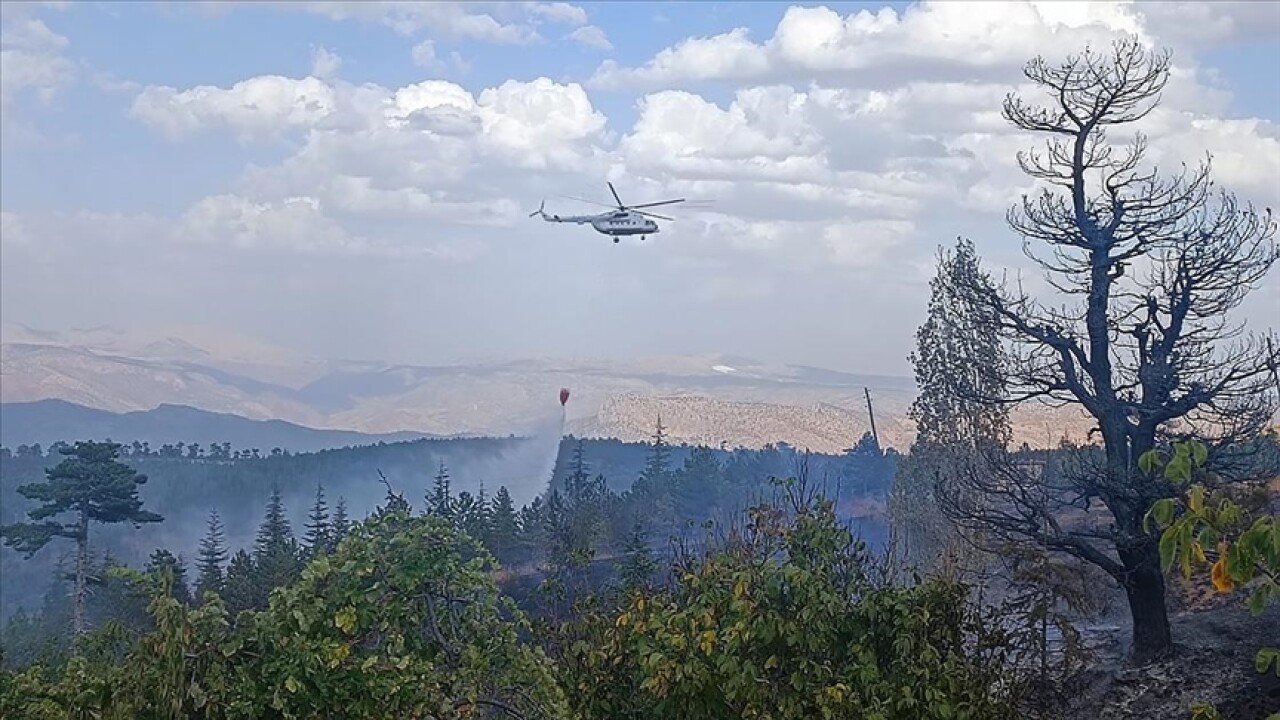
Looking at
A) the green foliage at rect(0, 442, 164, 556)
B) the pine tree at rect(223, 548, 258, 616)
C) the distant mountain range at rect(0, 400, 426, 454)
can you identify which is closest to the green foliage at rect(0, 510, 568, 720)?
the pine tree at rect(223, 548, 258, 616)

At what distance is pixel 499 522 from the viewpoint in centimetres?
3966

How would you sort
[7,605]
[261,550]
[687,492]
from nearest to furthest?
[261,550]
[687,492]
[7,605]

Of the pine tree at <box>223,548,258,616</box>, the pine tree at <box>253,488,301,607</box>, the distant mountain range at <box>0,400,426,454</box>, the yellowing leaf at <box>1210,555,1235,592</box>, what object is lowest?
the pine tree at <box>223,548,258,616</box>

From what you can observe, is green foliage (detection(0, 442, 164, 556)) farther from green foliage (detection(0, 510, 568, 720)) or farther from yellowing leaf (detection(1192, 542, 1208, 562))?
yellowing leaf (detection(1192, 542, 1208, 562))

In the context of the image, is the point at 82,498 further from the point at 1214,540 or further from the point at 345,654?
the point at 1214,540

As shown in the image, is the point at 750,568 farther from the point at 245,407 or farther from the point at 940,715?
the point at 245,407

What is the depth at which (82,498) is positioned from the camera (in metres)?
39.3

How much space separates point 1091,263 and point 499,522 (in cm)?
2778

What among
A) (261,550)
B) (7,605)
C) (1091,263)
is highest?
(1091,263)

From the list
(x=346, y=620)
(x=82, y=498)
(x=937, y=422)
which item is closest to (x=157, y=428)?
(x=82, y=498)

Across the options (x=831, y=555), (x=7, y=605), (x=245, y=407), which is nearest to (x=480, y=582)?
(x=831, y=555)

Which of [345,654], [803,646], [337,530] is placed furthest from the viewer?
[337,530]

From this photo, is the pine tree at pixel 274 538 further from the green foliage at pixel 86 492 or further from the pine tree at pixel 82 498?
the pine tree at pixel 82 498

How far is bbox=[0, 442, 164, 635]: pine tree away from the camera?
37.6 m
